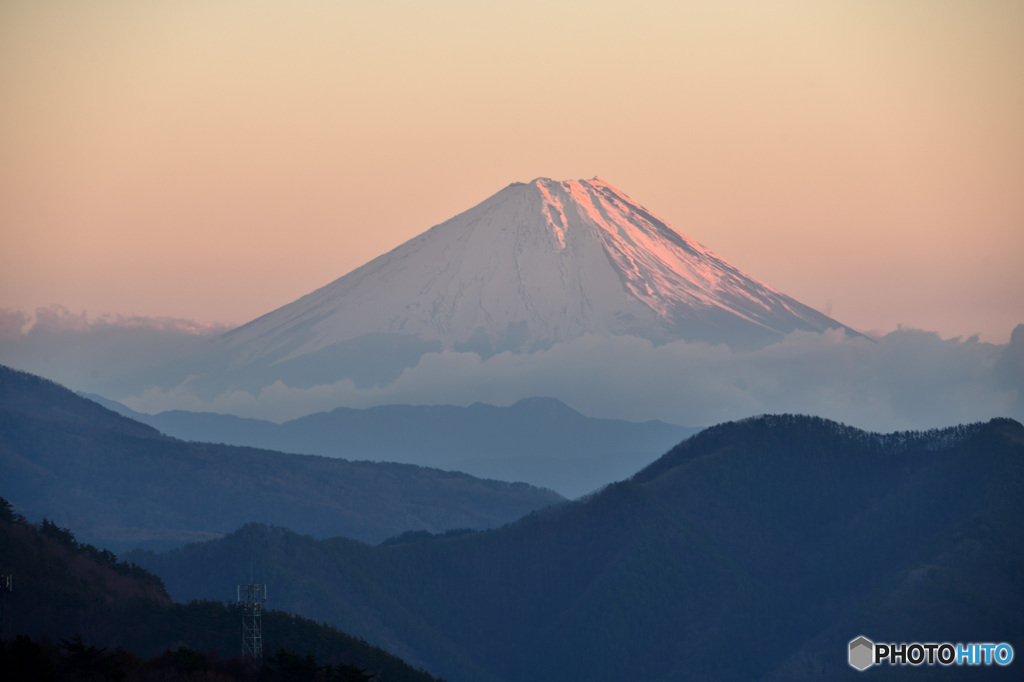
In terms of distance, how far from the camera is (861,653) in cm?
13050

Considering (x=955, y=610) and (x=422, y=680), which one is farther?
(x=955, y=610)

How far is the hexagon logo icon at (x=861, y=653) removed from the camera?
417 feet

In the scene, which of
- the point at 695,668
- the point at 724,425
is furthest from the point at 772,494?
the point at 695,668

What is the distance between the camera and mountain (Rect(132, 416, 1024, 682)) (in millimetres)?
139500

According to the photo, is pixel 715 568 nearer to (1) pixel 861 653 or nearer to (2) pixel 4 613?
(1) pixel 861 653

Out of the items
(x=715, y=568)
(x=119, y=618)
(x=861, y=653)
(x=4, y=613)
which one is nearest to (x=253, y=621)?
(x=4, y=613)

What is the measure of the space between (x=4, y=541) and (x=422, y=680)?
33.0 m

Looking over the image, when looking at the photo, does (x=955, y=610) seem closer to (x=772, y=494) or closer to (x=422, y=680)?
(x=772, y=494)

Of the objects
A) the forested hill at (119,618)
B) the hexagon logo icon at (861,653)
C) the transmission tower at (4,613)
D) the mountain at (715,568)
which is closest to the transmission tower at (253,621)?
the forested hill at (119,618)

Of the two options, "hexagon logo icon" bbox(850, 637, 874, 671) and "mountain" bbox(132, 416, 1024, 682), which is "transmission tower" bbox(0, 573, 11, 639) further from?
"hexagon logo icon" bbox(850, 637, 874, 671)

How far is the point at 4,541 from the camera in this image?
113m

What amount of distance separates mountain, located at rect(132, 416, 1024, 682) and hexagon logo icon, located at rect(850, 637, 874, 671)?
155 cm

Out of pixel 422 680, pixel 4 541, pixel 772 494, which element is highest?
pixel 772 494

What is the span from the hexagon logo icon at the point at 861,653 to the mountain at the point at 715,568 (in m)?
1.55
